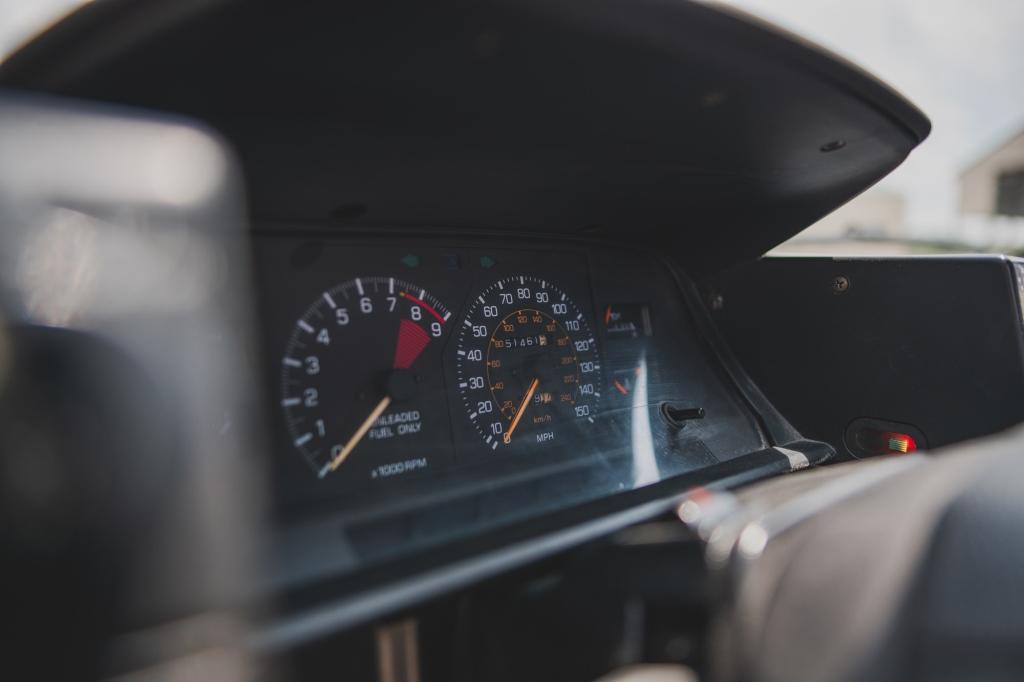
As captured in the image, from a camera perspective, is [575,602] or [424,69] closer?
[575,602]

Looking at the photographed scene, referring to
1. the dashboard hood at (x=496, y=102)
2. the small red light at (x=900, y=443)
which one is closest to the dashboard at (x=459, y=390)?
the dashboard hood at (x=496, y=102)

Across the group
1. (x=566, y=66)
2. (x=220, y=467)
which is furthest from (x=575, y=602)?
(x=566, y=66)

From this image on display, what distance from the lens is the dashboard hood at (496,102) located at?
1301 millimetres

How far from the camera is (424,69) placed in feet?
4.94

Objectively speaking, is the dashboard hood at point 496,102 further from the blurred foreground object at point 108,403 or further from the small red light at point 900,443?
the small red light at point 900,443

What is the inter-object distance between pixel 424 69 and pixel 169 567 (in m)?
1.01

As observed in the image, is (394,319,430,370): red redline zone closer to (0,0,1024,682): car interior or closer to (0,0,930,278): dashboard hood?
(0,0,1024,682): car interior

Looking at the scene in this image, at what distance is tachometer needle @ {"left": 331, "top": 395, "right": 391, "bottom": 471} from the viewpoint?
6.51 ft

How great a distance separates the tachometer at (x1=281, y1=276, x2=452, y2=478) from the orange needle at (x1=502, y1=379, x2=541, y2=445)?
0.74 ft

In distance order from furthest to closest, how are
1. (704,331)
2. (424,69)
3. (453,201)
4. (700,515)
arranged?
(704,331), (453,201), (424,69), (700,515)

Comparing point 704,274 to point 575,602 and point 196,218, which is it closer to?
point 575,602

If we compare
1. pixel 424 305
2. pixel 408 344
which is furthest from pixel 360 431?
pixel 424 305

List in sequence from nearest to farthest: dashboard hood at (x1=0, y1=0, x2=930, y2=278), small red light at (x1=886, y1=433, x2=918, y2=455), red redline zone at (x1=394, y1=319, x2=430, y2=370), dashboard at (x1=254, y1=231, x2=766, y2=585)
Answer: dashboard hood at (x1=0, y1=0, x2=930, y2=278) → dashboard at (x1=254, y1=231, x2=766, y2=585) → red redline zone at (x1=394, y1=319, x2=430, y2=370) → small red light at (x1=886, y1=433, x2=918, y2=455)

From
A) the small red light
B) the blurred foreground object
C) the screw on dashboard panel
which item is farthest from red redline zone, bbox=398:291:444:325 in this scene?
the small red light
